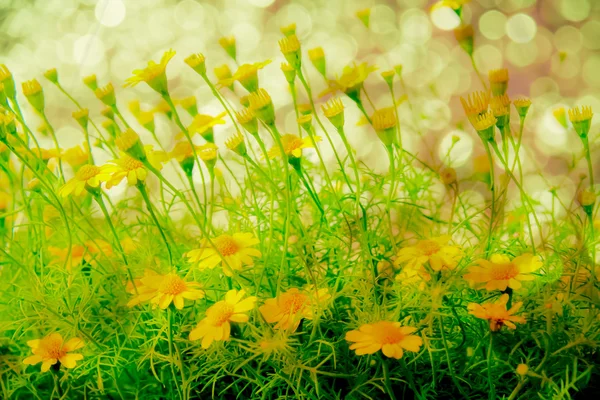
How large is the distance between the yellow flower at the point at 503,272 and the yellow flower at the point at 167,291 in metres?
0.17

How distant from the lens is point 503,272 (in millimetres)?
366

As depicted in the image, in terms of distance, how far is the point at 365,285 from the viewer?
0.41 metres

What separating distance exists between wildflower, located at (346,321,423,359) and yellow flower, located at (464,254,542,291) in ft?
Result: 0.17

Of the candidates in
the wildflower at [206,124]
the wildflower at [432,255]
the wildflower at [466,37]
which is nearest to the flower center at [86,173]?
the wildflower at [206,124]

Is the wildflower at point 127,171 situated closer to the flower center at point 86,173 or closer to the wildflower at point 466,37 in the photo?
the flower center at point 86,173

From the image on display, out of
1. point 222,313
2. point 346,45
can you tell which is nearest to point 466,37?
point 222,313

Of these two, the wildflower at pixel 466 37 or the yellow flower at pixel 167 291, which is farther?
the wildflower at pixel 466 37

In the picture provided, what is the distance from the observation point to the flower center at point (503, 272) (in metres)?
0.37

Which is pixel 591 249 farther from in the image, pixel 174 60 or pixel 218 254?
pixel 174 60

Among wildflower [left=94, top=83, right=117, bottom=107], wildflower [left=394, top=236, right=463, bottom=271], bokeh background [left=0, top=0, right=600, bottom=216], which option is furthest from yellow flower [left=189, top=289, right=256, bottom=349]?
bokeh background [left=0, top=0, right=600, bottom=216]

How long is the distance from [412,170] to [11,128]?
332 millimetres

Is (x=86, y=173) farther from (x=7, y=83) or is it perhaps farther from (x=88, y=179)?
(x=7, y=83)

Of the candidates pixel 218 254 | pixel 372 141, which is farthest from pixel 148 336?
pixel 372 141

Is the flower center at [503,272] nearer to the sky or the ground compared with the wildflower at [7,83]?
nearer to the ground
